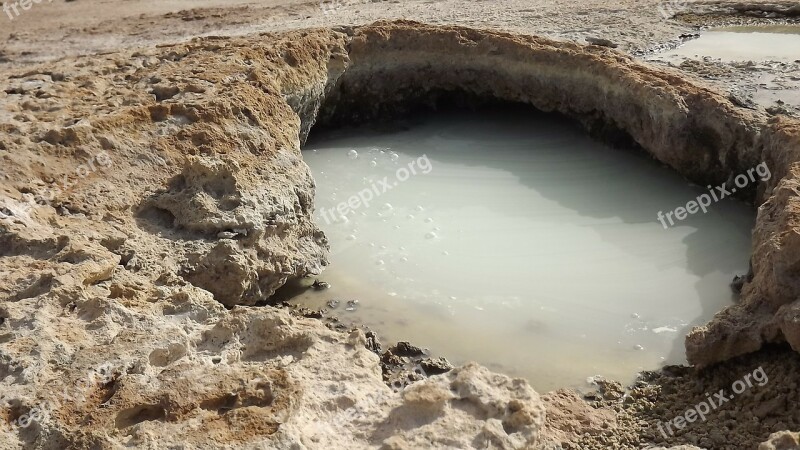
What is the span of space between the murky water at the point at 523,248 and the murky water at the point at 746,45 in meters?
1.72

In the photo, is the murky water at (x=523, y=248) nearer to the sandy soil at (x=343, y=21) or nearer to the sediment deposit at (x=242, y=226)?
the sediment deposit at (x=242, y=226)

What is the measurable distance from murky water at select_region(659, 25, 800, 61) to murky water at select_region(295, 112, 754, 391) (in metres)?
1.72

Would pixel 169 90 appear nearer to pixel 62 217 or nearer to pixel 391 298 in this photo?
pixel 62 217

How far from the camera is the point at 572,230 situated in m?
6.68

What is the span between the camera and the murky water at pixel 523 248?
541 centimetres

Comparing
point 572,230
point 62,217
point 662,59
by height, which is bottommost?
point 62,217

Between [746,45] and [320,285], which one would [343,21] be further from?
[746,45]

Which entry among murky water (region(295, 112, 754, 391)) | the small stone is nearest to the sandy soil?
murky water (region(295, 112, 754, 391))

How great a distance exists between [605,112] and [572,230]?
1.72 meters

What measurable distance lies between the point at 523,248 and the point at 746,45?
4469 millimetres

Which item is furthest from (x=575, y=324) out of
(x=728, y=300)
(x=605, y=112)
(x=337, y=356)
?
(x=605, y=112)

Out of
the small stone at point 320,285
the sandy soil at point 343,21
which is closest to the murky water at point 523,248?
the small stone at point 320,285

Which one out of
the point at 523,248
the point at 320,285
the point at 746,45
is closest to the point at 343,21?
the point at 523,248

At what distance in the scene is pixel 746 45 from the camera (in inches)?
348
